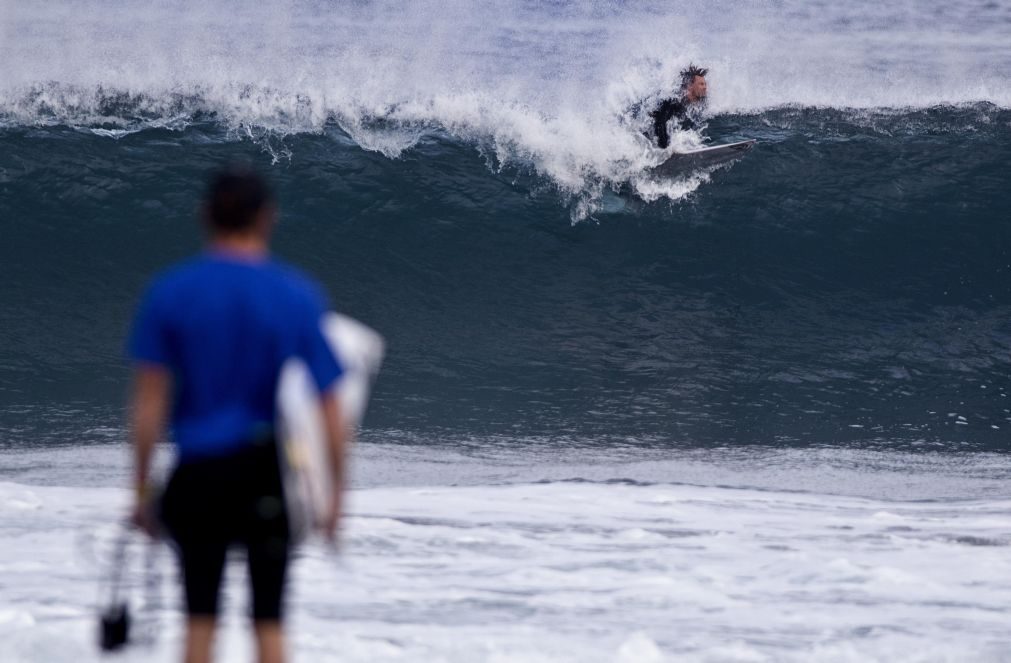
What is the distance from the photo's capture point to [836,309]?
9938mm

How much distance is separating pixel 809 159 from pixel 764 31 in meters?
4.39

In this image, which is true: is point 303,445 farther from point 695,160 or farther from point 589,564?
point 695,160

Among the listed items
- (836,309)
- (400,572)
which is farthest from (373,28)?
(400,572)

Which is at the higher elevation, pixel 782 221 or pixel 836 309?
pixel 782 221

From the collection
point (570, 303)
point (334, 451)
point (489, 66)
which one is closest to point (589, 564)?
point (334, 451)

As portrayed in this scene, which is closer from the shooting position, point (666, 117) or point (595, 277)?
point (595, 277)

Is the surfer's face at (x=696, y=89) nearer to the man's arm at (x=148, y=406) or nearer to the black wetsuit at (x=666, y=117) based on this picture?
the black wetsuit at (x=666, y=117)

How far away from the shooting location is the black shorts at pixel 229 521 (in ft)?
7.83

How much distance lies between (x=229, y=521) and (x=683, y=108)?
8.34 meters

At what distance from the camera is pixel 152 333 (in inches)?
92.2

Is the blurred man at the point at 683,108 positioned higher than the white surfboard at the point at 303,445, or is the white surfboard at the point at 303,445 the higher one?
the blurred man at the point at 683,108

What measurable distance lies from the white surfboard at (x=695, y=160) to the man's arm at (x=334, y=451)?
28.5ft

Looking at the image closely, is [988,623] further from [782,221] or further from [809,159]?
[809,159]

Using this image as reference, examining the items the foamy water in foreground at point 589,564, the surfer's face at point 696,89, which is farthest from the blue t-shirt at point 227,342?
the surfer's face at point 696,89
